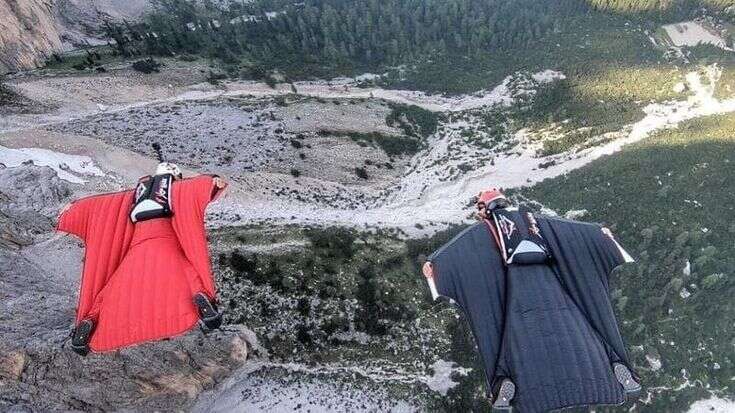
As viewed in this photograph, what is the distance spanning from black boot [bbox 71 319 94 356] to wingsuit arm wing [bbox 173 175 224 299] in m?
4.30

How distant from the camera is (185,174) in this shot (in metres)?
40.7

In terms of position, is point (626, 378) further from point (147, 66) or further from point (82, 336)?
point (147, 66)

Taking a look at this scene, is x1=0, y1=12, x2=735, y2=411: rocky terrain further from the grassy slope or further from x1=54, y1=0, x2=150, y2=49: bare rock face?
x1=54, y1=0, x2=150, y2=49: bare rock face

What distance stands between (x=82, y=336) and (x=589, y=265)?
65.0 feet

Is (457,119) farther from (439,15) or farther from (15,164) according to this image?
(15,164)

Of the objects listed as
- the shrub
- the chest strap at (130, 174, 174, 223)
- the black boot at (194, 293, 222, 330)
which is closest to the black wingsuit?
the black boot at (194, 293, 222, 330)

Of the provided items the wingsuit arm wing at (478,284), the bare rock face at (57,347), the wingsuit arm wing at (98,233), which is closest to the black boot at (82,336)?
the wingsuit arm wing at (98,233)

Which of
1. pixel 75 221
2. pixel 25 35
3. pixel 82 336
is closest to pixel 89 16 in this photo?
pixel 25 35

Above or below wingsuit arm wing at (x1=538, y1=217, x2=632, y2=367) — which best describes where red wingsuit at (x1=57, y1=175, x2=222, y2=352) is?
above

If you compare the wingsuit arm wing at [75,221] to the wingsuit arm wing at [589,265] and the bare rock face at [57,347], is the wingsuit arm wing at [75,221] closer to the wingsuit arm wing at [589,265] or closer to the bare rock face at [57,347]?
the bare rock face at [57,347]

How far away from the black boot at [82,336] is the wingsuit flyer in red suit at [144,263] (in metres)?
0.03

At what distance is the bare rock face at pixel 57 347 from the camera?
23359 mm

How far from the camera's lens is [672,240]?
40.2m

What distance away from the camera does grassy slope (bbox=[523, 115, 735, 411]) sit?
114ft
